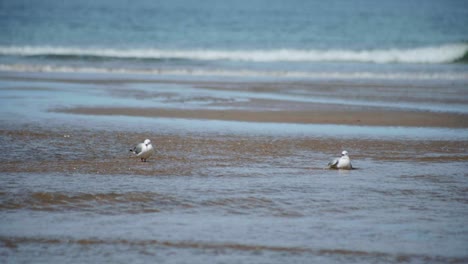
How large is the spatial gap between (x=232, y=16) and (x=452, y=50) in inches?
1058

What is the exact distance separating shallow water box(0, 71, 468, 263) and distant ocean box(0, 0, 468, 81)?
1262 cm

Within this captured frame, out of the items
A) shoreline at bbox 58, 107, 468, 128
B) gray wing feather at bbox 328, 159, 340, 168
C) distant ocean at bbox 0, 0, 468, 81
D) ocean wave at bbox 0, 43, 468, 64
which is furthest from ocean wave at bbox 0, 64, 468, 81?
gray wing feather at bbox 328, 159, 340, 168

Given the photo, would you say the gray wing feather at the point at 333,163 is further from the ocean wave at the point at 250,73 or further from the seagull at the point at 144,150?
the ocean wave at the point at 250,73

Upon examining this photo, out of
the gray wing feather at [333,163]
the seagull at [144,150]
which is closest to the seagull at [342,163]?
the gray wing feather at [333,163]

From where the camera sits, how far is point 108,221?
7.30 m

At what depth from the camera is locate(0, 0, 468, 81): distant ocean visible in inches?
1081

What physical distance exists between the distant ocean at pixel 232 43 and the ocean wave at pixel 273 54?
0.14ft

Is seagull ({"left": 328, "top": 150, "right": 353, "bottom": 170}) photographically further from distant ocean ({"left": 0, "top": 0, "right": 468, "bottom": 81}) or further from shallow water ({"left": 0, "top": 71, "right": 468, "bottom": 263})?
distant ocean ({"left": 0, "top": 0, "right": 468, "bottom": 81})

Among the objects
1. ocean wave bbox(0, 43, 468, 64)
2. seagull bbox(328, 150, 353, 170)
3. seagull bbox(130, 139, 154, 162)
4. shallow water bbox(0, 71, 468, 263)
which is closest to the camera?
shallow water bbox(0, 71, 468, 263)

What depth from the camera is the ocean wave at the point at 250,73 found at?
24.6 meters

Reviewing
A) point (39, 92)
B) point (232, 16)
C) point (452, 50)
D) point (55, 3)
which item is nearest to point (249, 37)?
point (452, 50)

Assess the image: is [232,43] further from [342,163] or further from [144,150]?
[342,163]

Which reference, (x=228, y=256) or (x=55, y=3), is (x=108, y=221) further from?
(x=55, y=3)

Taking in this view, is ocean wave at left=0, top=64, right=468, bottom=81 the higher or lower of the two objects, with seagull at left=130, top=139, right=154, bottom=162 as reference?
higher
